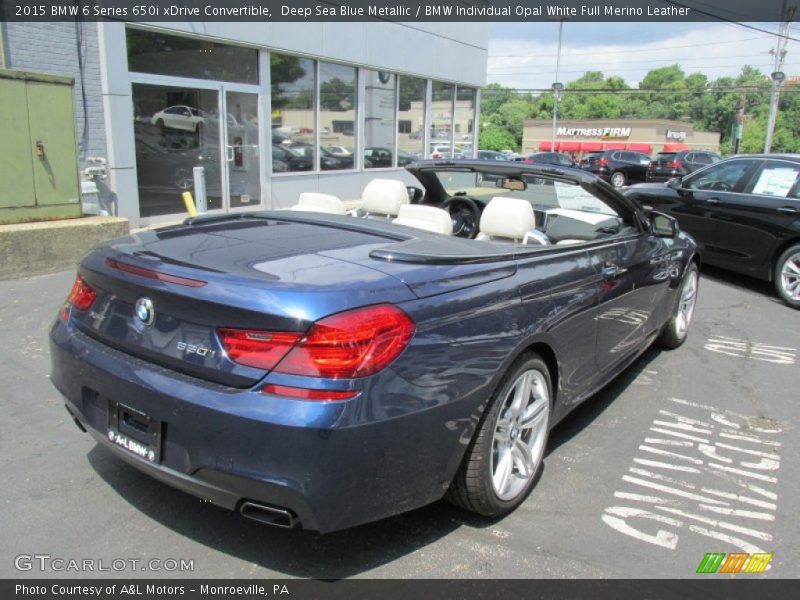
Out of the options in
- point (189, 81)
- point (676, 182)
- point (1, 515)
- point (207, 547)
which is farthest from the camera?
point (189, 81)

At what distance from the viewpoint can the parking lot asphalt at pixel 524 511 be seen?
2613 millimetres

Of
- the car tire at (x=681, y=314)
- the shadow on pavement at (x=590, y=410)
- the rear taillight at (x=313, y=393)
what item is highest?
the rear taillight at (x=313, y=393)

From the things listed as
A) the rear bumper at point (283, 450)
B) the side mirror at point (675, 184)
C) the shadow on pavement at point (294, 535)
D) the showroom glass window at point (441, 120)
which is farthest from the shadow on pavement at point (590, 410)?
the showroom glass window at point (441, 120)

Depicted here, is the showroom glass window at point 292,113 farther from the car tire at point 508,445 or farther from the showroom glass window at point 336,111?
the car tire at point 508,445

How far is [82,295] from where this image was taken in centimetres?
290

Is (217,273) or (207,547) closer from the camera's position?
(217,273)

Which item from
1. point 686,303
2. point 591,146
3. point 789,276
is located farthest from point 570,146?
point 686,303

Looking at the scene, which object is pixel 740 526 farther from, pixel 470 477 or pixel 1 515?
pixel 1 515

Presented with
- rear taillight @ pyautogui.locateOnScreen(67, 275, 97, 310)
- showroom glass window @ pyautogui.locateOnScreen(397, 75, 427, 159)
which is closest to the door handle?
rear taillight @ pyautogui.locateOnScreen(67, 275, 97, 310)

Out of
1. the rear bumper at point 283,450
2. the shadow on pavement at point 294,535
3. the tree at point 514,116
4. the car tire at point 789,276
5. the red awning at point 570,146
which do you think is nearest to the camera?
the rear bumper at point 283,450

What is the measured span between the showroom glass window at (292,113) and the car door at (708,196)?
7.67 m
